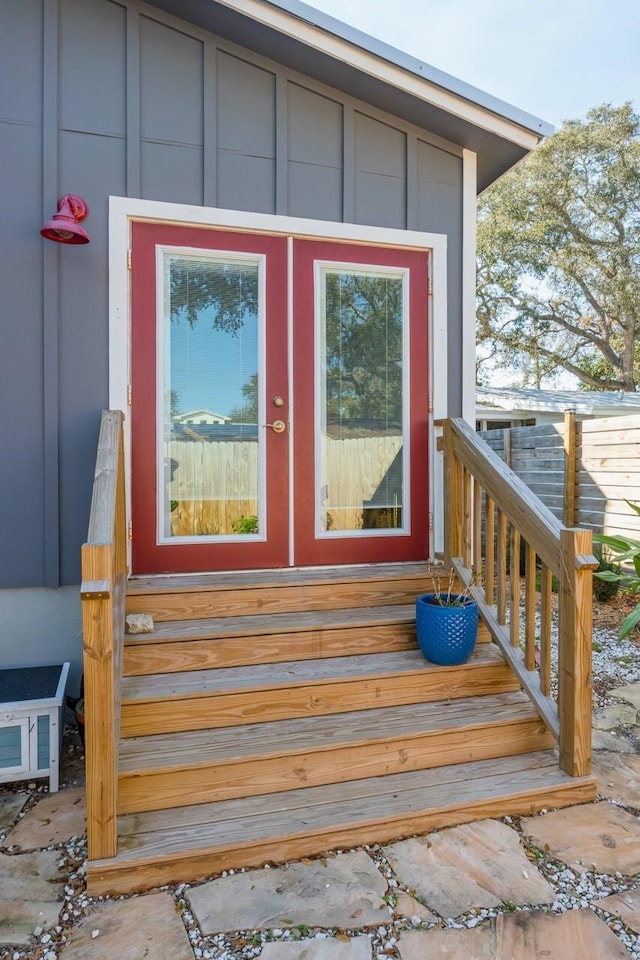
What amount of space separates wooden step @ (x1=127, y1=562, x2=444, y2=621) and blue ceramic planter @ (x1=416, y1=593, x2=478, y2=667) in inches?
16.1

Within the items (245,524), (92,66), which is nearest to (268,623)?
(245,524)

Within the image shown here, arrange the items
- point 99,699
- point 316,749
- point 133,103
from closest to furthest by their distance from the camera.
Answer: point 99,699
point 316,749
point 133,103

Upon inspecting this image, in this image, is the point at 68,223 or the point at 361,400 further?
the point at 361,400

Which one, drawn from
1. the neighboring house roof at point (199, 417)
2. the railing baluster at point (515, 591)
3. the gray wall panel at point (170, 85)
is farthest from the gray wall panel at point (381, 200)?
the railing baluster at point (515, 591)

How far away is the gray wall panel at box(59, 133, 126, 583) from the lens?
283 centimetres

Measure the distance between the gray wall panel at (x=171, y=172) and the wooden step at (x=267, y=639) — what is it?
2100mm

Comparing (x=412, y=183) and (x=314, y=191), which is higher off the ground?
(x=412, y=183)

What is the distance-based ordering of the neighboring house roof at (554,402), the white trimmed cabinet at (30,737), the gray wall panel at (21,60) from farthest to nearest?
the neighboring house roof at (554,402), the gray wall panel at (21,60), the white trimmed cabinet at (30,737)

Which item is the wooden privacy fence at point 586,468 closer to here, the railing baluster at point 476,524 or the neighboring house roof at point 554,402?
the railing baluster at point 476,524

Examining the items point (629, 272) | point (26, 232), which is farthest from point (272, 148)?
point (629, 272)

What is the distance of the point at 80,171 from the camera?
2.83m

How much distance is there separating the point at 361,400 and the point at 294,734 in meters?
1.79

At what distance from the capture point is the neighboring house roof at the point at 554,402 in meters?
8.91

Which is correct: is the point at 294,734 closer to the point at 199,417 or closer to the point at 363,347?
the point at 199,417
